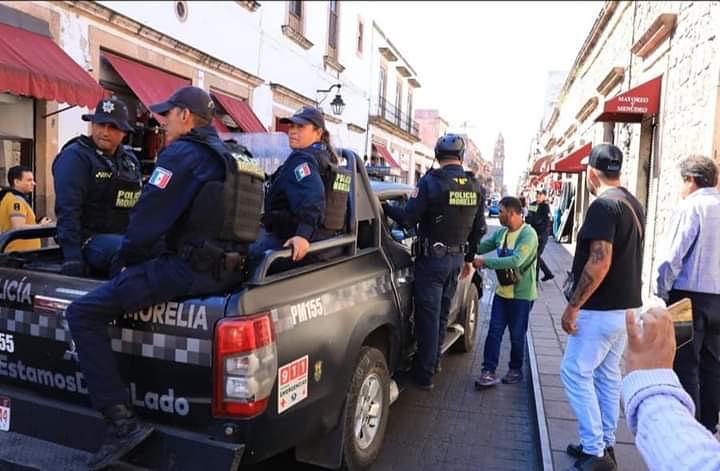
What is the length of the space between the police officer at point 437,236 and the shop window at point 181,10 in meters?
7.94

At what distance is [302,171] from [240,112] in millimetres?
9938

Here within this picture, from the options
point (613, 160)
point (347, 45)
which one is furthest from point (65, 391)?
point (347, 45)

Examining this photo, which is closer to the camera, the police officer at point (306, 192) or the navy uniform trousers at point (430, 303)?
the police officer at point (306, 192)

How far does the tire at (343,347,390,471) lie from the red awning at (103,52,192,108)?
6.95 m

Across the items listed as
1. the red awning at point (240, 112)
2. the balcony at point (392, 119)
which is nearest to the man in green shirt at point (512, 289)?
the red awning at point (240, 112)

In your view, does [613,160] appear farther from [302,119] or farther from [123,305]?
[123,305]

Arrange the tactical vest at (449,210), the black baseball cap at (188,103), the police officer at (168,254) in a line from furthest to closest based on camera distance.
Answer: the tactical vest at (449,210) < the black baseball cap at (188,103) < the police officer at (168,254)

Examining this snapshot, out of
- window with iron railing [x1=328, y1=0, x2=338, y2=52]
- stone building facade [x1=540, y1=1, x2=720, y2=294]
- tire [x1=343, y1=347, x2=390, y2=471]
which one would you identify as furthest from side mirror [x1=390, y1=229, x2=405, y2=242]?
window with iron railing [x1=328, y1=0, x2=338, y2=52]

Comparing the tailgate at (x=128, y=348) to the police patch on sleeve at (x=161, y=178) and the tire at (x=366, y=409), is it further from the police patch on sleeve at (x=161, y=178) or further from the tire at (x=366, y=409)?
the tire at (x=366, y=409)

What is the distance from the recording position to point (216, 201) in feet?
8.61

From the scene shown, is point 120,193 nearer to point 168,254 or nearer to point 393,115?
point 168,254

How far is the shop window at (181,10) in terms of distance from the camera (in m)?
10.6

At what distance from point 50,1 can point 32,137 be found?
1869 millimetres

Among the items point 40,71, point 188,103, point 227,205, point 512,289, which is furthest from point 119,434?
point 40,71
